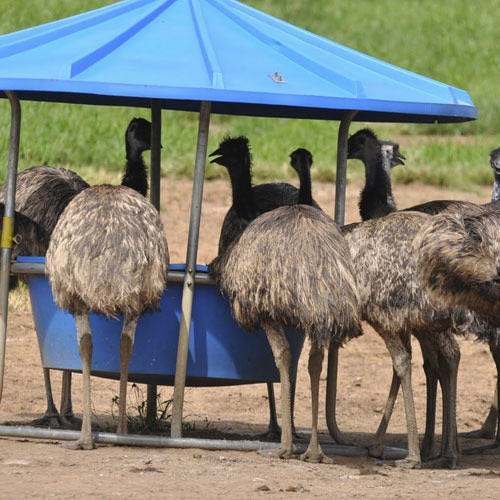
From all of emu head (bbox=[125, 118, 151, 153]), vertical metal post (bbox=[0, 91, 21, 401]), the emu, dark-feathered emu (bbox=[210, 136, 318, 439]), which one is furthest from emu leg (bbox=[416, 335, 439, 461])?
vertical metal post (bbox=[0, 91, 21, 401])

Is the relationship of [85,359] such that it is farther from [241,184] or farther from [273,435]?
[273,435]

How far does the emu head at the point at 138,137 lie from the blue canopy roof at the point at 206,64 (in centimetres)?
70

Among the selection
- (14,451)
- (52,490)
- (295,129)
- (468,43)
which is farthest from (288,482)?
(468,43)

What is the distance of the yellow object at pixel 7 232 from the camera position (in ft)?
23.7

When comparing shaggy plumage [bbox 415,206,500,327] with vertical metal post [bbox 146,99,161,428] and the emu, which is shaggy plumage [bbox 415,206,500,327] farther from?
vertical metal post [bbox 146,99,161,428]

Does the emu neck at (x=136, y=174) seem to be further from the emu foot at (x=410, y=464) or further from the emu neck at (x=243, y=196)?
the emu foot at (x=410, y=464)

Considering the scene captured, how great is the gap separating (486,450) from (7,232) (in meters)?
3.31

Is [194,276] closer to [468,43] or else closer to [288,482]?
[288,482]

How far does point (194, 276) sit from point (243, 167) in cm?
88

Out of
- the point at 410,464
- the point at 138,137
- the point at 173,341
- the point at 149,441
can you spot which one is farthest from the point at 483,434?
the point at 138,137

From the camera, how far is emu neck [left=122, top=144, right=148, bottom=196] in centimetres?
774

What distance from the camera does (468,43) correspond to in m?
23.3

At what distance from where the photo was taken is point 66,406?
319 inches

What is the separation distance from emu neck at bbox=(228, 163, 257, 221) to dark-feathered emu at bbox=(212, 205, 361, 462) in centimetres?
70
